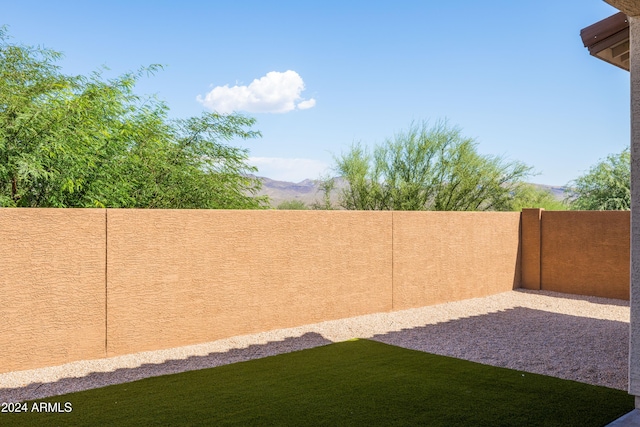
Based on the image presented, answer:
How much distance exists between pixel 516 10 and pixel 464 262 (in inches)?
462

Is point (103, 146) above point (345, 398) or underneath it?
above

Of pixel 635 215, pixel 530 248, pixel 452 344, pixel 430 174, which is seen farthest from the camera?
pixel 430 174

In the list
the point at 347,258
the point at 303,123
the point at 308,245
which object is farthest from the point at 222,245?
the point at 303,123

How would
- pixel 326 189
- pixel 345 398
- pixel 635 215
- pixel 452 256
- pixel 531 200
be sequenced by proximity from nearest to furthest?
pixel 635 215, pixel 345 398, pixel 452 256, pixel 326 189, pixel 531 200

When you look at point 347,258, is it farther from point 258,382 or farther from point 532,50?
point 532,50

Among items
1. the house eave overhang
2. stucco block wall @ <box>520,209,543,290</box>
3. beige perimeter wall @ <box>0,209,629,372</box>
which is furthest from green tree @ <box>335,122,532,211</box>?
the house eave overhang

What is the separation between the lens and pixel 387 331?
8703 millimetres

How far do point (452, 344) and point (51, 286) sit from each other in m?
4.96

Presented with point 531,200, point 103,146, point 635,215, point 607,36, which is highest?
point 607,36

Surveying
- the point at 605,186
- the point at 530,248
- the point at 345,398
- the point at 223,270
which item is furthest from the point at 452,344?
the point at 605,186

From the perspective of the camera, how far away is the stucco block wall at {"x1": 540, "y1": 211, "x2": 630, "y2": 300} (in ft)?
40.4

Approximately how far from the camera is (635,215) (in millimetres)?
4656

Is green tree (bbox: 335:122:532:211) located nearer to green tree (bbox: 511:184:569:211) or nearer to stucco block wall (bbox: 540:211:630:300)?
green tree (bbox: 511:184:569:211)

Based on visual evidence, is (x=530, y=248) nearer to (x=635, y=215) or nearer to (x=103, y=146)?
(x=635, y=215)
